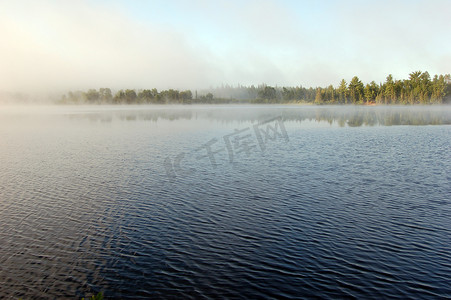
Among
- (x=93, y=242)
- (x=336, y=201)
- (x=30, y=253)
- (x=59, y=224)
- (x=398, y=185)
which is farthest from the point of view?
(x=398, y=185)

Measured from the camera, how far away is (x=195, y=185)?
26.4 meters

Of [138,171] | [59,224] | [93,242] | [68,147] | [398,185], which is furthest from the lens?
[68,147]

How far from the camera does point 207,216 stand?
1950 centimetres

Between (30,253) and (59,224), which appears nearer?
(30,253)

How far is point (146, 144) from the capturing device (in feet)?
162

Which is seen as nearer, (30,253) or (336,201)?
(30,253)

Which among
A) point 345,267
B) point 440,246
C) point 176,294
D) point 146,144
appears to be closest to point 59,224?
point 176,294

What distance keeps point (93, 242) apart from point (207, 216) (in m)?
6.43

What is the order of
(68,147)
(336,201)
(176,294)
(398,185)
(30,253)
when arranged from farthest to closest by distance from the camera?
(68,147) < (398,185) < (336,201) < (30,253) < (176,294)

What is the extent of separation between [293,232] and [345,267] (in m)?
3.76

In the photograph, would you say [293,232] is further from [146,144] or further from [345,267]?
[146,144]

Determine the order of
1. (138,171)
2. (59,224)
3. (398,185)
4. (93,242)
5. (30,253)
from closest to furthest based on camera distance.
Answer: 1. (30,253)
2. (93,242)
3. (59,224)
4. (398,185)
5. (138,171)

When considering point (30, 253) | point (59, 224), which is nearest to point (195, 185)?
point (59, 224)

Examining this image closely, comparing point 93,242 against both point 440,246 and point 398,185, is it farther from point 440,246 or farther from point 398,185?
point 398,185
